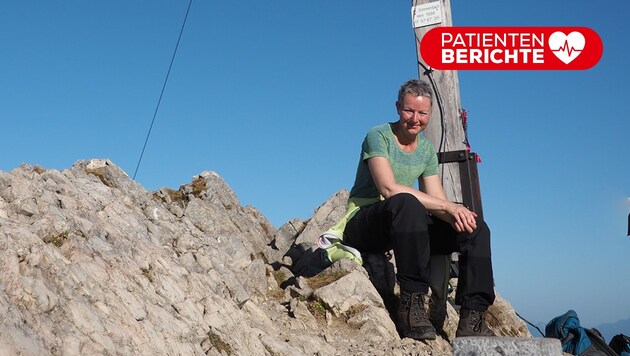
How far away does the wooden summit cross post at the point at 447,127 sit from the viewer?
9977 mm

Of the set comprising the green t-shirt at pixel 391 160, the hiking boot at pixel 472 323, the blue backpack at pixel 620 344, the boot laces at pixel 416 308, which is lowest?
the blue backpack at pixel 620 344

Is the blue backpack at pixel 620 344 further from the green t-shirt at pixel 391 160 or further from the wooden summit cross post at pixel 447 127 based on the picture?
the green t-shirt at pixel 391 160

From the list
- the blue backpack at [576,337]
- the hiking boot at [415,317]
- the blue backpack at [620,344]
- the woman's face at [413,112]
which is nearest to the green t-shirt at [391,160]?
the woman's face at [413,112]

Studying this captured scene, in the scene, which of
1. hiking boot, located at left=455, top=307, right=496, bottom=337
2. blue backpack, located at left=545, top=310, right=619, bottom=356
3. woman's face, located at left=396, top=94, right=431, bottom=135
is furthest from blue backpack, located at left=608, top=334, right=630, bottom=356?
woman's face, located at left=396, top=94, right=431, bottom=135

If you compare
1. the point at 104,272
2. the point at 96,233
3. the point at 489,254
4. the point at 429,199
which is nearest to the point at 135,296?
the point at 104,272

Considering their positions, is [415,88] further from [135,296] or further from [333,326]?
[135,296]

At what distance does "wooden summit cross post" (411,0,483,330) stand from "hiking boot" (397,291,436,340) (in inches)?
94.0

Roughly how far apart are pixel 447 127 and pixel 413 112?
2.42 meters

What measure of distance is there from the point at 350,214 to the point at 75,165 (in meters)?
3.65

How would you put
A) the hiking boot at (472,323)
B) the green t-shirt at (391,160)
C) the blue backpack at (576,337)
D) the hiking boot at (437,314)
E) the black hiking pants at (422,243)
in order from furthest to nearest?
the blue backpack at (576,337)
the hiking boot at (437,314)
the green t-shirt at (391,160)
the hiking boot at (472,323)
the black hiking pants at (422,243)

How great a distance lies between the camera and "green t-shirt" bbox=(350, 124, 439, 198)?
7957 mm

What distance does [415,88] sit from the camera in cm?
Result: 777

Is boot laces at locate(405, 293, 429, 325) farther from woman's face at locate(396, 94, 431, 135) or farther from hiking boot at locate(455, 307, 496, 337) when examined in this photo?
woman's face at locate(396, 94, 431, 135)

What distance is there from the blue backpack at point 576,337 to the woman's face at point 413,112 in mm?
3543
